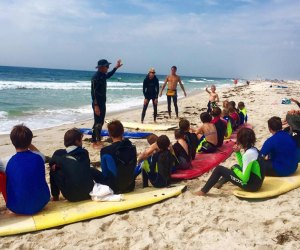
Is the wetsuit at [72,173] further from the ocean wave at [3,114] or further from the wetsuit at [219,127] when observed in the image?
the ocean wave at [3,114]

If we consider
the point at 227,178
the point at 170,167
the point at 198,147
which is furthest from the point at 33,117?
the point at 227,178

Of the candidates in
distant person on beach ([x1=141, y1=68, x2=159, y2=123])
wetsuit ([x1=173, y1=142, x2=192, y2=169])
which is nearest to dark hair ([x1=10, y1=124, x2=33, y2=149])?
wetsuit ([x1=173, y1=142, x2=192, y2=169])

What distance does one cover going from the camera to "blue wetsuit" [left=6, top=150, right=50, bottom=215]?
389 centimetres

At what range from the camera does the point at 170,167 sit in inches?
202

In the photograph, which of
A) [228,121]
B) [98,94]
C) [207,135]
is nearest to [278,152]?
[207,135]

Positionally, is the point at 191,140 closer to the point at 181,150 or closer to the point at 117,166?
the point at 181,150

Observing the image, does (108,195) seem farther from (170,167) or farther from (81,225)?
(170,167)

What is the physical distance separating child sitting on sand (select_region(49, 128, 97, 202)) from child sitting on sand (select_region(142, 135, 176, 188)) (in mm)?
981

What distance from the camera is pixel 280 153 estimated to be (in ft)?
17.0

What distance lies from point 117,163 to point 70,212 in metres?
0.89

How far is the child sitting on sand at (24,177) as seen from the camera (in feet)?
12.7

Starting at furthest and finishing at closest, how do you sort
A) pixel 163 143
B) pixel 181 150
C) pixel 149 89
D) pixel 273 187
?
pixel 149 89 < pixel 181 150 < pixel 163 143 < pixel 273 187

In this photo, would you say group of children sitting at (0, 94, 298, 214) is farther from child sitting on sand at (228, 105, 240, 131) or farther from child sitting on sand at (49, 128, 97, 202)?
child sitting on sand at (228, 105, 240, 131)

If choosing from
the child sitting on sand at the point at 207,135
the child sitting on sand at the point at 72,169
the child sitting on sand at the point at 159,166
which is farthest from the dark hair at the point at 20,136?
the child sitting on sand at the point at 207,135
